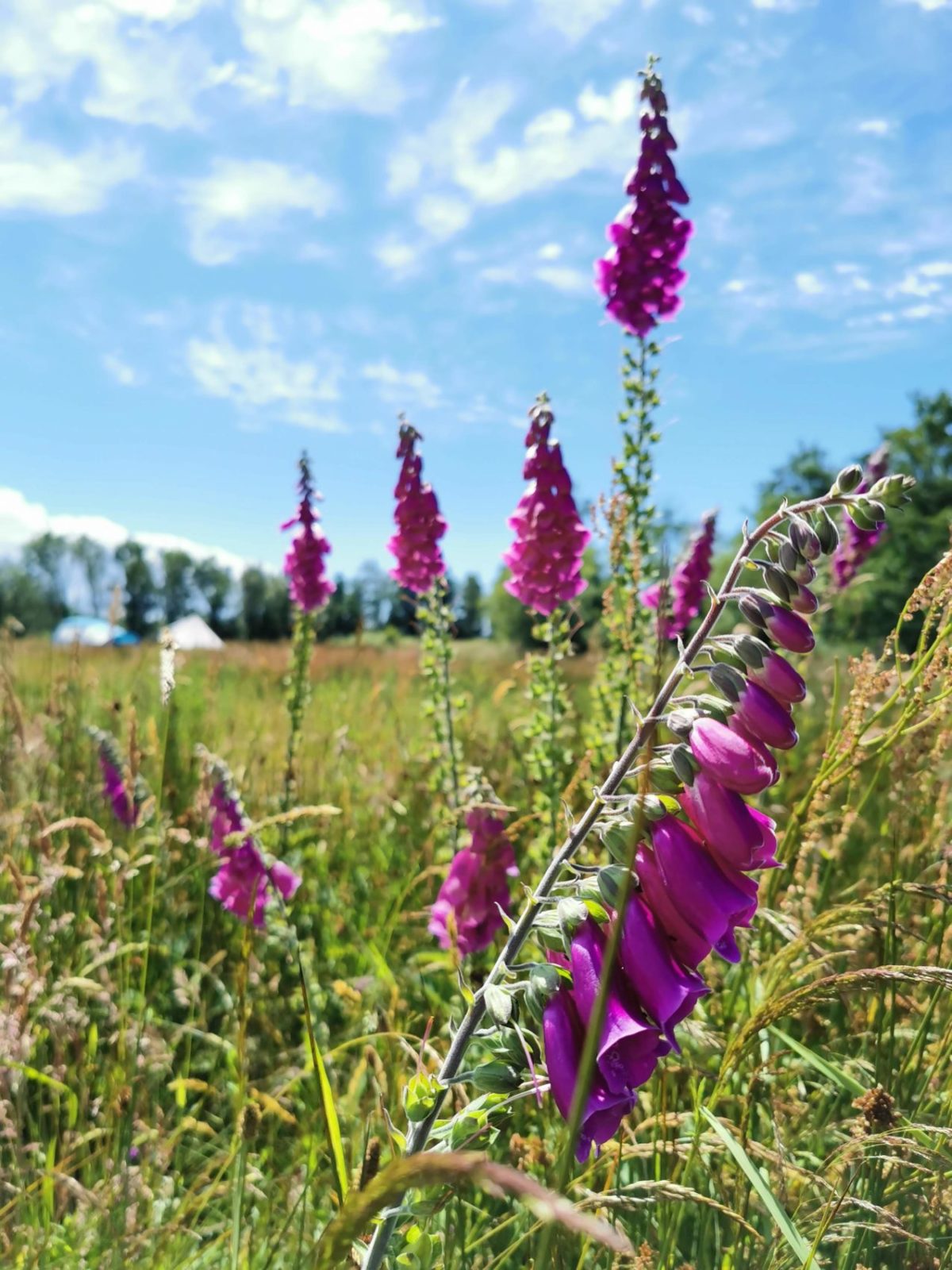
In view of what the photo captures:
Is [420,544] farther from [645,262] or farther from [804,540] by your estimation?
[804,540]

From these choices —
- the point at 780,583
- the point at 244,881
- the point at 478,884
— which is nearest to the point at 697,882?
the point at 780,583

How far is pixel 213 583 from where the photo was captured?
321ft

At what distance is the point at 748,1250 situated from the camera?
1532mm

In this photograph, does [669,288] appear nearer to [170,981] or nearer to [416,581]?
[416,581]

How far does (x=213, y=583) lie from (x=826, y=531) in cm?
10140

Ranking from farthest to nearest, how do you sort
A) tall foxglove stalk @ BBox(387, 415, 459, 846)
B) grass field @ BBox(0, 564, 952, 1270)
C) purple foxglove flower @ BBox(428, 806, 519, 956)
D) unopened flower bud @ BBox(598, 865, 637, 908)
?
1. tall foxglove stalk @ BBox(387, 415, 459, 846)
2. purple foxglove flower @ BBox(428, 806, 519, 956)
3. grass field @ BBox(0, 564, 952, 1270)
4. unopened flower bud @ BBox(598, 865, 637, 908)

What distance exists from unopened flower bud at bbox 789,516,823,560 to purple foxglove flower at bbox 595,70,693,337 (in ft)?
9.19

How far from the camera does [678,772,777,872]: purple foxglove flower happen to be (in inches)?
38.6

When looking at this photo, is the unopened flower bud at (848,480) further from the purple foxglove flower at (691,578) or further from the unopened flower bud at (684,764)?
the purple foxglove flower at (691,578)

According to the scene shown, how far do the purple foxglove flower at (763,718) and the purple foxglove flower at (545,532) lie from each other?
2.37 m

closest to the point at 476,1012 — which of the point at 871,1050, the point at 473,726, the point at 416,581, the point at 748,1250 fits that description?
the point at 748,1250

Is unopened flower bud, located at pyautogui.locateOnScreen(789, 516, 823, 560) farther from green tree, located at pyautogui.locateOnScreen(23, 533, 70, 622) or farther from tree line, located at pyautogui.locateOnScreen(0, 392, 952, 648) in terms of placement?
green tree, located at pyautogui.locateOnScreen(23, 533, 70, 622)

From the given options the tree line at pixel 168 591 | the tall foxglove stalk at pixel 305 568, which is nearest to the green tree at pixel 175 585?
the tree line at pixel 168 591

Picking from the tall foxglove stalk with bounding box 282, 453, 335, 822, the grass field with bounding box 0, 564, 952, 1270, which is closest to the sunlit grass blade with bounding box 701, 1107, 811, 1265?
the grass field with bounding box 0, 564, 952, 1270
